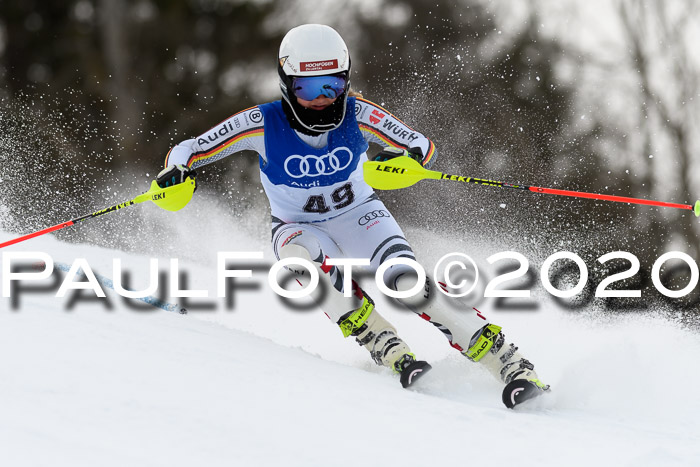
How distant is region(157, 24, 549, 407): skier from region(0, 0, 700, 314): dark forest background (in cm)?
532

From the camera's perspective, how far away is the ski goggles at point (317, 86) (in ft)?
11.8

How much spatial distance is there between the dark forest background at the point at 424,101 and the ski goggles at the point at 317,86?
5656 millimetres

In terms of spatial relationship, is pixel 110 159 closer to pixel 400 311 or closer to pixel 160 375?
pixel 400 311

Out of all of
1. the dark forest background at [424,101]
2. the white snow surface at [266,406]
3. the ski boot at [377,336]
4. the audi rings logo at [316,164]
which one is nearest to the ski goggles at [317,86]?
the audi rings logo at [316,164]

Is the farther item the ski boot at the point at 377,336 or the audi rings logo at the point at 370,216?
the audi rings logo at the point at 370,216

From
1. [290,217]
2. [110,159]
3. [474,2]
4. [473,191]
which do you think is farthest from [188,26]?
[290,217]

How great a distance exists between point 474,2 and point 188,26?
6325 mm

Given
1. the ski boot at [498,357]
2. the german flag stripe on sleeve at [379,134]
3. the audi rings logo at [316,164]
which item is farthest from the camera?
the german flag stripe on sleeve at [379,134]

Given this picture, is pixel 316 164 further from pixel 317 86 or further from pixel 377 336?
pixel 377 336

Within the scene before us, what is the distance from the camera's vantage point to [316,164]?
12.4 ft

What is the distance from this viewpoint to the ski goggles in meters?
3.60

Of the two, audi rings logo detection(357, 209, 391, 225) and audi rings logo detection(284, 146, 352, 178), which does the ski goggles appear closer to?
audi rings logo detection(284, 146, 352, 178)

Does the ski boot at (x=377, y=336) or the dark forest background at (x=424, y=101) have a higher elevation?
the dark forest background at (x=424, y=101)

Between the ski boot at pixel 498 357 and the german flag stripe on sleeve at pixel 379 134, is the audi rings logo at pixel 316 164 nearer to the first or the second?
the german flag stripe on sleeve at pixel 379 134
